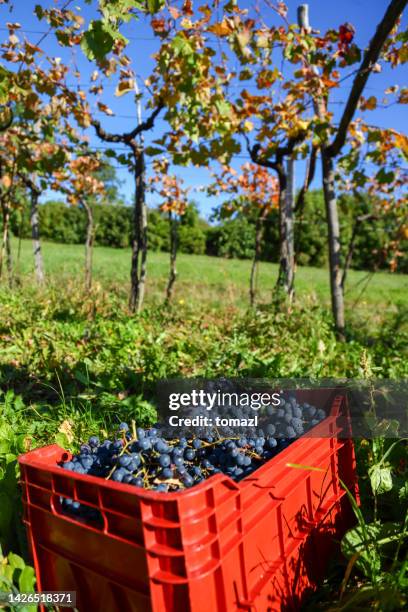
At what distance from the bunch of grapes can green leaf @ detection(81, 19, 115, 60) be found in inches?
79.9

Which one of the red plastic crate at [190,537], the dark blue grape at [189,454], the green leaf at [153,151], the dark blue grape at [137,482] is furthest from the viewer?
the green leaf at [153,151]

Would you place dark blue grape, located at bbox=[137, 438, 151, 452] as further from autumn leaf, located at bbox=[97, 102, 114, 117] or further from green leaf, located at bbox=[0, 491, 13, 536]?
autumn leaf, located at bbox=[97, 102, 114, 117]

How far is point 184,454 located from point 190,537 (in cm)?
52

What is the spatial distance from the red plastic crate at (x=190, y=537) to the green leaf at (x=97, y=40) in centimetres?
210

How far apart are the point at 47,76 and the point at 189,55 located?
2373 millimetres

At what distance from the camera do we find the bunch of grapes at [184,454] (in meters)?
1.39

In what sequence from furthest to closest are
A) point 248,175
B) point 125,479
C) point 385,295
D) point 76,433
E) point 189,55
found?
point 385,295 → point 248,175 → point 189,55 → point 76,433 → point 125,479

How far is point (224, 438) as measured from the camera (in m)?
1.62

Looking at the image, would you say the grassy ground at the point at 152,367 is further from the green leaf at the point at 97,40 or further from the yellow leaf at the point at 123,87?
the yellow leaf at the point at 123,87

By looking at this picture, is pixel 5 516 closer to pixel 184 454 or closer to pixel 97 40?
pixel 184 454

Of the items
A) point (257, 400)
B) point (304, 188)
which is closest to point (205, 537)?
point (257, 400)

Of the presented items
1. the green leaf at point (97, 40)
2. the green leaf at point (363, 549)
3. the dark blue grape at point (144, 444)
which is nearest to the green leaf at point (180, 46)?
the green leaf at point (97, 40)

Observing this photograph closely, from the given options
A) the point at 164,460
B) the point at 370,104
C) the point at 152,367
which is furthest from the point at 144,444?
the point at 370,104

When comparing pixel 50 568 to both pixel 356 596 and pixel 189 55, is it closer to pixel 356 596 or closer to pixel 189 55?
pixel 356 596
